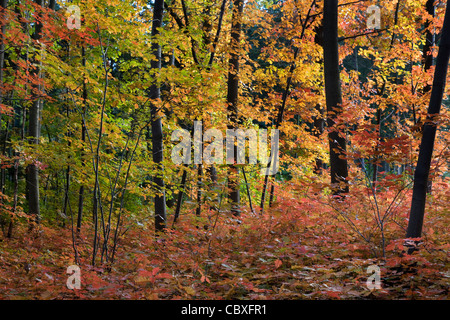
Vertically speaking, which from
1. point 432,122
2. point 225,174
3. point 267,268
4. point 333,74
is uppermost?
point 333,74

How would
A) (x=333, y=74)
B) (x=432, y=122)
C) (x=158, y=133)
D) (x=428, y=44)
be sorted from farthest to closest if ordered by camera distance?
(x=428, y=44), (x=158, y=133), (x=333, y=74), (x=432, y=122)

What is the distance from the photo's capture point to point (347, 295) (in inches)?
136

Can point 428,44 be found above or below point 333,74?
above

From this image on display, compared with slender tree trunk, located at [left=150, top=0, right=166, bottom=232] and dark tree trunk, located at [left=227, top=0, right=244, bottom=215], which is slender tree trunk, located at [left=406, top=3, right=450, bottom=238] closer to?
slender tree trunk, located at [left=150, top=0, right=166, bottom=232]

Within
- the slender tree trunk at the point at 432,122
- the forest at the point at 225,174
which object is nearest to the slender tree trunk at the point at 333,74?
the forest at the point at 225,174

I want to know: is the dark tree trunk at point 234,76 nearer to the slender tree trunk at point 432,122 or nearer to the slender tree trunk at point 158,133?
the slender tree trunk at point 158,133

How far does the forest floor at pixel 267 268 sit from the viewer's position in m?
3.66

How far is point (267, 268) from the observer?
440 centimetres

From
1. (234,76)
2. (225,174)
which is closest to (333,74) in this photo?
(225,174)

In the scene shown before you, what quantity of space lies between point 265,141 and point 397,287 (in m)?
7.23

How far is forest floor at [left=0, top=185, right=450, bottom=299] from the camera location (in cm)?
366

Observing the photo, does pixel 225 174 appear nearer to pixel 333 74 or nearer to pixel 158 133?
pixel 158 133
